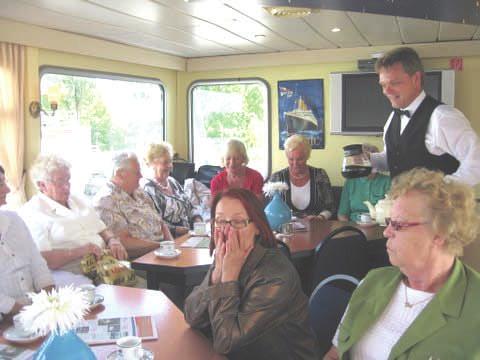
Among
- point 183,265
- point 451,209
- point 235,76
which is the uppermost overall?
point 235,76

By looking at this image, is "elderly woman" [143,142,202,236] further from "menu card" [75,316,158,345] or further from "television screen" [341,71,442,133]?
"menu card" [75,316,158,345]

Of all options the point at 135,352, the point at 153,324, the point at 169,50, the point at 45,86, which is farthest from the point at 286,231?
the point at 169,50

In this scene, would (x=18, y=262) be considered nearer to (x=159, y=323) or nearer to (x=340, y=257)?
(x=159, y=323)

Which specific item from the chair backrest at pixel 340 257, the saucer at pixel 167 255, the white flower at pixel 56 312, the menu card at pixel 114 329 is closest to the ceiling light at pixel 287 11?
the chair backrest at pixel 340 257

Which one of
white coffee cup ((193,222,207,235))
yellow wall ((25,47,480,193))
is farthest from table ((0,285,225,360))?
yellow wall ((25,47,480,193))

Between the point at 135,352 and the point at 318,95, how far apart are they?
454 centimetres

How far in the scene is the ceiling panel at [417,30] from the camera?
4.00m

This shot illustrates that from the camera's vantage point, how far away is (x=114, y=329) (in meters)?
1.73

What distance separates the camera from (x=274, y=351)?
65.6 inches

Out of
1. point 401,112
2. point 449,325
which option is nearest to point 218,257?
point 449,325

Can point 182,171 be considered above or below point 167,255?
above

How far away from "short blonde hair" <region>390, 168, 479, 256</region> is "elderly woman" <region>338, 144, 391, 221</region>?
2.95 metres

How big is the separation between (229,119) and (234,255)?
4.64 metres

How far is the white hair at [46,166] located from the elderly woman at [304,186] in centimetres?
199
